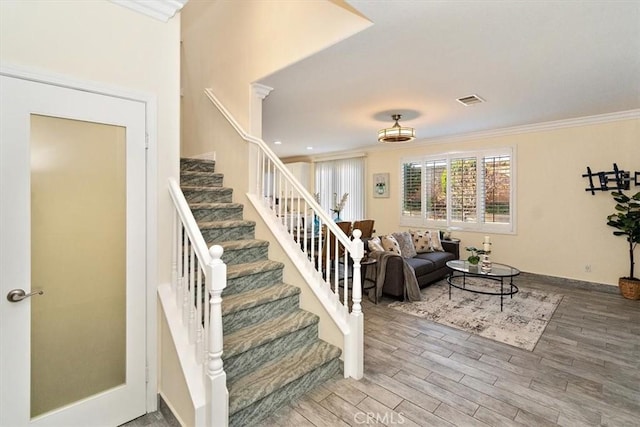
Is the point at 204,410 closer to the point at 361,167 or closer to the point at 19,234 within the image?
the point at 19,234

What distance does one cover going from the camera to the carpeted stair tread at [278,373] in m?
1.88

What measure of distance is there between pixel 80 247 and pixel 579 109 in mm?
5854

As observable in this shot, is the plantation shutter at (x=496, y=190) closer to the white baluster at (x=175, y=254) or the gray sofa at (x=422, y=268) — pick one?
the gray sofa at (x=422, y=268)

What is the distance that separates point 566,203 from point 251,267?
16.8 ft

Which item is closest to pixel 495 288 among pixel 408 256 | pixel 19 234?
pixel 408 256

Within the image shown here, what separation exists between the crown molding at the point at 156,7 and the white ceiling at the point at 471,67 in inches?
47.4

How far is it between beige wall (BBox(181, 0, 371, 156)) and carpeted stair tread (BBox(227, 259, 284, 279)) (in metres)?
1.71

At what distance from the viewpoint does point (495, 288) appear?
4672 mm

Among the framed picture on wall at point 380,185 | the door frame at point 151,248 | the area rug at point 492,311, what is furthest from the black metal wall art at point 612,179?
the door frame at point 151,248

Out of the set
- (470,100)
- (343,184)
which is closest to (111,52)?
(470,100)

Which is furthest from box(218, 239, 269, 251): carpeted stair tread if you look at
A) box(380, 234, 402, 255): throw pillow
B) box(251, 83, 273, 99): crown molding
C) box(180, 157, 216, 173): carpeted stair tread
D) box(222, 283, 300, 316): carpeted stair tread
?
box(380, 234, 402, 255): throw pillow

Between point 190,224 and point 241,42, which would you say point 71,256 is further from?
point 241,42

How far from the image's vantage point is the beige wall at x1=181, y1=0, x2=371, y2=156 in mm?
2708

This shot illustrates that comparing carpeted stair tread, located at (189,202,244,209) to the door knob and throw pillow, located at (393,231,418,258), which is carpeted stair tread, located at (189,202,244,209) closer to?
the door knob
